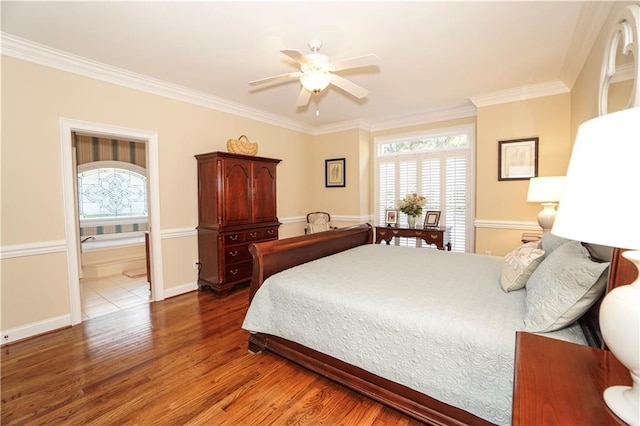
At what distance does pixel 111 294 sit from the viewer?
3934mm

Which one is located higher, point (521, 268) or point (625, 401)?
point (521, 268)

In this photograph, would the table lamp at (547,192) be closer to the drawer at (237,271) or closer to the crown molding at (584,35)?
the crown molding at (584,35)

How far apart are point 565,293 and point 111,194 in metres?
7.50

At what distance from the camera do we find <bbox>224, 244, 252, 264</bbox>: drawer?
3.79 meters

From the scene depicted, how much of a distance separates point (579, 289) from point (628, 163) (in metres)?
0.89

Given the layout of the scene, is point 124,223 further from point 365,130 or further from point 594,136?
point 594,136

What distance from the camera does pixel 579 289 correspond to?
130cm

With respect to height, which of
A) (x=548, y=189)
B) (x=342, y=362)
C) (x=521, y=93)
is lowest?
(x=342, y=362)

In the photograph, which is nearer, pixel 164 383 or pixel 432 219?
pixel 164 383

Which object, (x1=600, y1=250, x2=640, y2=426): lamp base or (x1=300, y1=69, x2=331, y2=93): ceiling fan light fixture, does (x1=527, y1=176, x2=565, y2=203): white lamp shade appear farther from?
(x1=600, y1=250, x2=640, y2=426): lamp base

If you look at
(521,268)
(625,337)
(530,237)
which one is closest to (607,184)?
(625,337)

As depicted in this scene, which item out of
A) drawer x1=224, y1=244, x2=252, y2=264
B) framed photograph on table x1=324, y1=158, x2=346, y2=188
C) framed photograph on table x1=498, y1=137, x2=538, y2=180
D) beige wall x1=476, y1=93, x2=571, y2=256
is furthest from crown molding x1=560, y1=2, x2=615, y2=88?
drawer x1=224, y1=244, x2=252, y2=264

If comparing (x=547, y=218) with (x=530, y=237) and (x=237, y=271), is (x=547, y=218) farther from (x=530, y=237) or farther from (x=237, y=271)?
(x=237, y=271)

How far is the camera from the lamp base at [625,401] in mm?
753
